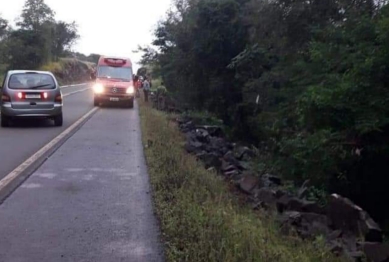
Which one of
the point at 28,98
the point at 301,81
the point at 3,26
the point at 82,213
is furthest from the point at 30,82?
the point at 3,26

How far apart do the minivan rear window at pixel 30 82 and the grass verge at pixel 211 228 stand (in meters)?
10.9

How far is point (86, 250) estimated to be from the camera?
21.4 feet

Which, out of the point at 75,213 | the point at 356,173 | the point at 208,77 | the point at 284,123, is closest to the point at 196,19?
the point at 208,77

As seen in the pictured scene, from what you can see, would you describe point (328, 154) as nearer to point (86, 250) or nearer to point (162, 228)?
point (162, 228)

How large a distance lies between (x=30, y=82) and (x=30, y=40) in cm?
5525

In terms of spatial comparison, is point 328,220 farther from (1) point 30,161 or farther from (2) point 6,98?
(2) point 6,98

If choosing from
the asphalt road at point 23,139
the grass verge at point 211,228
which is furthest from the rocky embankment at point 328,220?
the asphalt road at point 23,139

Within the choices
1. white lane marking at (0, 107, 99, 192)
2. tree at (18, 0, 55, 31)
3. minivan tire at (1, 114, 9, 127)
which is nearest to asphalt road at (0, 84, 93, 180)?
white lane marking at (0, 107, 99, 192)

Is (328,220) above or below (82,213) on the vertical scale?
below

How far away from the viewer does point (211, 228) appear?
6.69 m

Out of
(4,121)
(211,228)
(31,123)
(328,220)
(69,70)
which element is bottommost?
(69,70)

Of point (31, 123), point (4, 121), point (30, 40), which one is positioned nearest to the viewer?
point (4, 121)

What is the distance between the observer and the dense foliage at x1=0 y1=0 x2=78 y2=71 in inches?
2480

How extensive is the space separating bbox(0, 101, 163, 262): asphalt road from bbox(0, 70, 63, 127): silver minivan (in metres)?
6.76
